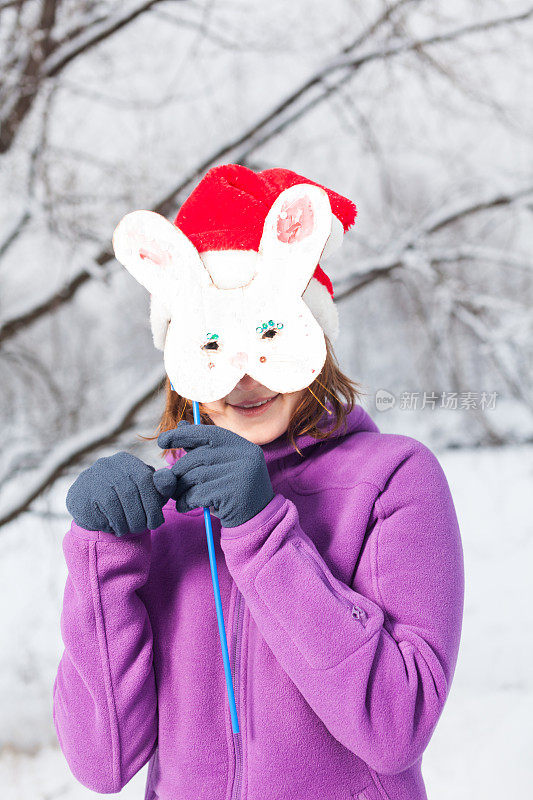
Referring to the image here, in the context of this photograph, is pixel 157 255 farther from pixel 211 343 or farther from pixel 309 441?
pixel 309 441

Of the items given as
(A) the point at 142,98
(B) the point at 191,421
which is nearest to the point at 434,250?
(A) the point at 142,98

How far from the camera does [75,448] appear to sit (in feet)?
4.59

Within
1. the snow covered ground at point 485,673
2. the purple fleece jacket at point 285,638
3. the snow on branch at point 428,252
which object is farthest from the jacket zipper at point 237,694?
the snow on branch at point 428,252

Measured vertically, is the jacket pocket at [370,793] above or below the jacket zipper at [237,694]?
below

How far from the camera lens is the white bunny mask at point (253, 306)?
528 mm

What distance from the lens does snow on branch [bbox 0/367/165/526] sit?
1387 mm

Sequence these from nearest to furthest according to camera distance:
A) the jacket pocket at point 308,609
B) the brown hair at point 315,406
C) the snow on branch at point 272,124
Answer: the jacket pocket at point 308,609 → the brown hair at point 315,406 → the snow on branch at point 272,124

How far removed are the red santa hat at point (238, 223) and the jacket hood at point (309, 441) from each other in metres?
0.09

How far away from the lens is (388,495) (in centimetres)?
54

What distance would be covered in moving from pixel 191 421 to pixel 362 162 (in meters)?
0.99

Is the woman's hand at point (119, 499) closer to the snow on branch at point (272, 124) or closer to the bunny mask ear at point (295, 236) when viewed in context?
the bunny mask ear at point (295, 236)

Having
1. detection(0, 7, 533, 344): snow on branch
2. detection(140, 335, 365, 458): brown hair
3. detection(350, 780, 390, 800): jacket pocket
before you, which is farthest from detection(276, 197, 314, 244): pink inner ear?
detection(0, 7, 533, 344): snow on branch

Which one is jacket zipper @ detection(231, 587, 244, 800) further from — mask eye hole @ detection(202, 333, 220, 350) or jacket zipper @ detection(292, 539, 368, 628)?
mask eye hole @ detection(202, 333, 220, 350)

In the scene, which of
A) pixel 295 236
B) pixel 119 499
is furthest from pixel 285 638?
pixel 295 236
